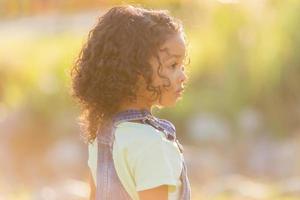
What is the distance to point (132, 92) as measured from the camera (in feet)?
10.1

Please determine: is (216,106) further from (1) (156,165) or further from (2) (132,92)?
(1) (156,165)

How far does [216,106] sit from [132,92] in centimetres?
692

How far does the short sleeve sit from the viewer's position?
295cm

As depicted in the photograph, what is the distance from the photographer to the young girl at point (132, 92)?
3.00 meters

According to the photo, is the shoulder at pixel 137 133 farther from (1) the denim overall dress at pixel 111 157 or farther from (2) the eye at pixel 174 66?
(2) the eye at pixel 174 66

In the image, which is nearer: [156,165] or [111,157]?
[156,165]

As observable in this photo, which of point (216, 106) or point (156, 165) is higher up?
point (216, 106)

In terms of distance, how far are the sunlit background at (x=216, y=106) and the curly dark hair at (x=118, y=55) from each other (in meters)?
5.56

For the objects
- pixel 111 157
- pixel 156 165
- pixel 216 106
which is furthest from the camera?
pixel 216 106

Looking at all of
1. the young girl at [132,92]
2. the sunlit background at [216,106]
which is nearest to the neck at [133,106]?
the young girl at [132,92]

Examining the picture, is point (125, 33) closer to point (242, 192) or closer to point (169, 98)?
point (169, 98)

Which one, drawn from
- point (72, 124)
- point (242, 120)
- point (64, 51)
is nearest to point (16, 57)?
point (64, 51)

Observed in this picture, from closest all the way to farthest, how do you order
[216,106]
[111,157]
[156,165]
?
[156,165]
[111,157]
[216,106]

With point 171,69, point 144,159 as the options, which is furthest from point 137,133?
point 171,69
